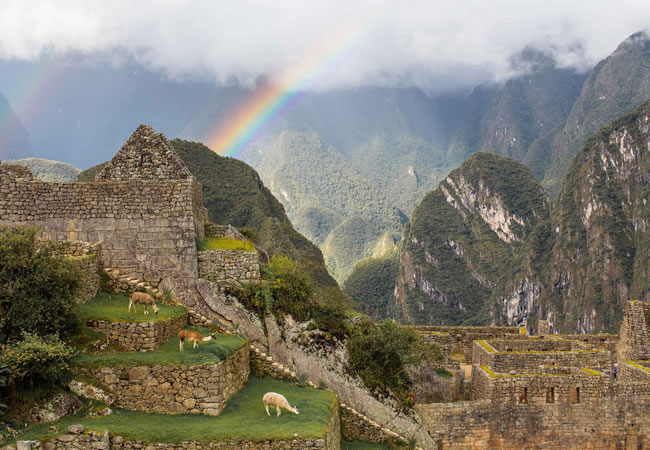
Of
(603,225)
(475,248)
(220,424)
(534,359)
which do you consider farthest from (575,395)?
(475,248)

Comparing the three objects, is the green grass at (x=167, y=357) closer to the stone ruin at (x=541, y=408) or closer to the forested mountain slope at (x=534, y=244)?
the stone ruin at (x=541, y=408)

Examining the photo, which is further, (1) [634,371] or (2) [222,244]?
(1) [634,371]

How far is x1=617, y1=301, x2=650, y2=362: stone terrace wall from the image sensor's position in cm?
1902

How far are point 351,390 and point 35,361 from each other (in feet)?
23.5

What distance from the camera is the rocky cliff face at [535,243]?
140875 mm

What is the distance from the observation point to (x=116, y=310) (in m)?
12.8

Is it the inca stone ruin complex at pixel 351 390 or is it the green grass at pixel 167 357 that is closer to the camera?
the green grass at pixel 167 357

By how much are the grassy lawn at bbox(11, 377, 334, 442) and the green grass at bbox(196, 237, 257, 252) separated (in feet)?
14.2

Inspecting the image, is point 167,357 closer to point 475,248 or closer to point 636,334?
point 636,334

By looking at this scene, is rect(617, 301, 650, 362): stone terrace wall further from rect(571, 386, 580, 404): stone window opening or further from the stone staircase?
the stone staircase

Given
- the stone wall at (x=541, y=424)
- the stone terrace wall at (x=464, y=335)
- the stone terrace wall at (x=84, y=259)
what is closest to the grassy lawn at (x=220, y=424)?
the stone terrace wall at (x=84, y=259)

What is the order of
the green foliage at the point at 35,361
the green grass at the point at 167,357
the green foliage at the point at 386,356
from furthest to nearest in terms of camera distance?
1. the green foliage at the point at 386,356
2. the green grass at the point at 167,357
3. the green foliage at the point at 35,361

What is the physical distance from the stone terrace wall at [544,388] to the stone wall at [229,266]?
6.61m

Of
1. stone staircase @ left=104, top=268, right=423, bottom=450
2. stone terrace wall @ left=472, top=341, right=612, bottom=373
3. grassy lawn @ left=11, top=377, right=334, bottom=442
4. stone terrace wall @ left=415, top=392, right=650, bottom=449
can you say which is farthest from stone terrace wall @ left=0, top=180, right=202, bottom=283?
stone terrace wall @ left=472, top=341, right=612, bottom=373
